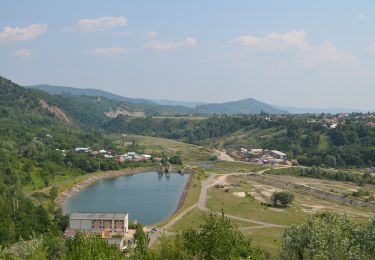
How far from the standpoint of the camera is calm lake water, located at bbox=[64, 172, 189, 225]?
169ft

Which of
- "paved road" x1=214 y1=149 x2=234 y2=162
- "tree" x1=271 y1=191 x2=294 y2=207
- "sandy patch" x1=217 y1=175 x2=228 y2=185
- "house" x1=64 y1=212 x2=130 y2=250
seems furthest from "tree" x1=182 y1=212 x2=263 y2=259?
"paved road" x1=214 y1=149 x2=234 y2=162

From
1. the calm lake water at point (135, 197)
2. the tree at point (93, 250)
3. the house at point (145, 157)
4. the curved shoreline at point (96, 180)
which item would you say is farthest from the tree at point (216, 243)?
the house at point (145, 157)

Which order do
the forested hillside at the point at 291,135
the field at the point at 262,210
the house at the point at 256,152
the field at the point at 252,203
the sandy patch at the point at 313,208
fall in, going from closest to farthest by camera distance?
1. the field at the point at 262,210
2. the field at the point at 252,203
3. the sandy patch at the point at 313,208
4. the forested hillside at the point at 291,135
5. the house at the point at 256,152

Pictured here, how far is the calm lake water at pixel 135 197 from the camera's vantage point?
51.6 metres

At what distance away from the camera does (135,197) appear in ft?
196

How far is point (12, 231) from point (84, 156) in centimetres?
4366

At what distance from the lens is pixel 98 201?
56.9 meters

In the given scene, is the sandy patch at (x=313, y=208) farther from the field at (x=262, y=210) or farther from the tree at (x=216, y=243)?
the tree at (x=216, y=243)

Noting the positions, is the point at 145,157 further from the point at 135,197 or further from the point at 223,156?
the point at 135,197

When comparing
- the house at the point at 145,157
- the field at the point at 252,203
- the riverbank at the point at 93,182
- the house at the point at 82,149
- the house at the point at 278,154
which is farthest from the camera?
the house at the point at 145,157

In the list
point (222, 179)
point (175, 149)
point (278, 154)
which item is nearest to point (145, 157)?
point (175, 149)

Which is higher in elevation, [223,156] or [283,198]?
[283,198]

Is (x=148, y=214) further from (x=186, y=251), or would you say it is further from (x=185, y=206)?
(x=186, y=251)

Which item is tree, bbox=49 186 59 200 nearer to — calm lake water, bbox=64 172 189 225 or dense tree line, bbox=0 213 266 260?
calm lake water, bbox=64 172 189 225
